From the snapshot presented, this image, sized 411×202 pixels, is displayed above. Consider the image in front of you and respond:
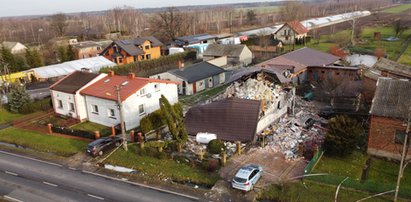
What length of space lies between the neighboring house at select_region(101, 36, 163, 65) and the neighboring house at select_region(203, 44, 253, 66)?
42.8 feet

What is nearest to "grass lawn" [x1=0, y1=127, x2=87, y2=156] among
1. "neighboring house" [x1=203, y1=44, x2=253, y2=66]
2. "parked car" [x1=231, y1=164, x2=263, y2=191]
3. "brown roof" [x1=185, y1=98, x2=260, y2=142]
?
"brown roof" [x1=185, y1=98, x2=260, y2=142]

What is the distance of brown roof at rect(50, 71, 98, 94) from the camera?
111 feet

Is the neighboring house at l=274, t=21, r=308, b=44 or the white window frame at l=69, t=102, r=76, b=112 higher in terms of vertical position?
the neighboring house at l=274, t=21, r=308, b=44

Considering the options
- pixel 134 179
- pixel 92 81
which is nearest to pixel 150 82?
pixel 92 81

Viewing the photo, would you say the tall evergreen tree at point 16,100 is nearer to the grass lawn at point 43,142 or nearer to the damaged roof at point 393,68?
the grass lawn at point 43,142

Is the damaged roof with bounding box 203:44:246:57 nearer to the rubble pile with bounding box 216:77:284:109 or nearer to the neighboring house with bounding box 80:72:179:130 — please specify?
the rubble pile with bounding box 216:77:284:109

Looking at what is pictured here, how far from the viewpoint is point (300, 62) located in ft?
149

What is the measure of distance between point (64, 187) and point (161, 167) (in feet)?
21.6

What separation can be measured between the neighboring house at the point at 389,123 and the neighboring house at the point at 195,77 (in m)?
23.6

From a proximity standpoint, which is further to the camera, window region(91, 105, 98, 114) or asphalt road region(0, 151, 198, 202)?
window region(91, 105, 98, 114)

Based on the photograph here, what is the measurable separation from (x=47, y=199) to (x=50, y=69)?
40310mm

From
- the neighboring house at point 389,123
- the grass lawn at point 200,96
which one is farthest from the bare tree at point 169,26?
the neighboring house at point 389,123

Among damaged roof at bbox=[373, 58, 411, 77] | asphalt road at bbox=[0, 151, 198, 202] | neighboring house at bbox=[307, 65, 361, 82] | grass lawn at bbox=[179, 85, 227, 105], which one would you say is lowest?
asphalt road at bbox=[0, 151, 198, 202]

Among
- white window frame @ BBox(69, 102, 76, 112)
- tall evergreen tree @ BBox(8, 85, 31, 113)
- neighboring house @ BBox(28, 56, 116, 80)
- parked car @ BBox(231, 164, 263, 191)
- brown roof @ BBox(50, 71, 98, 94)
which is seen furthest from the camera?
neighboring house @ BBox(28, 56, 116, 80)
